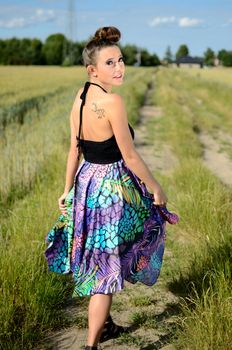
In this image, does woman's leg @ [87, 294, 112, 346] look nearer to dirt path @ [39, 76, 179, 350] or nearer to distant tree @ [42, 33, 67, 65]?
dirt path @ [39, 76, 179, 350]

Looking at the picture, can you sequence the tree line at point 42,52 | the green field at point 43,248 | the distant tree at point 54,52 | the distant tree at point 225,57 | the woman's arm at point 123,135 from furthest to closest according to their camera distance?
the distant tree at point 225,57
the distant tree at point 54,52
the tree line at point 42,52
the green field at point 43,248
the woman's arm at point 123,135

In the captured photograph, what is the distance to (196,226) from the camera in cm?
468

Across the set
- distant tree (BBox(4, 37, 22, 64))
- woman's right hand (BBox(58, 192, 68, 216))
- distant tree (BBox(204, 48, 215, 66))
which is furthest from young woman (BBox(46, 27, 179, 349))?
distant tree (BBox(204, 48, 215, 66))

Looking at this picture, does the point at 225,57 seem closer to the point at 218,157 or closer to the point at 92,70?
the point at 218,157

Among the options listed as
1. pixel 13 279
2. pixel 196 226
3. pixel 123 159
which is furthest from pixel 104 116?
pixel 196 226

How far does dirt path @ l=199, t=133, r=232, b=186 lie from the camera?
27.4 ft

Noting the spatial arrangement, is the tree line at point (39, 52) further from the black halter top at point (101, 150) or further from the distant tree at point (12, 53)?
the black halter top at point (101, 150)

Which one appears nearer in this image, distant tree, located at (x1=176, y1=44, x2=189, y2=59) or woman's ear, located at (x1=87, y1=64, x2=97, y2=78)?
woman's ear, located at (x1=87, y1=64, x2=97, y2=78)

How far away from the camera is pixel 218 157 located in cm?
1015

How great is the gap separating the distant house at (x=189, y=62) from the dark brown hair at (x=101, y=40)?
15293 centimetres

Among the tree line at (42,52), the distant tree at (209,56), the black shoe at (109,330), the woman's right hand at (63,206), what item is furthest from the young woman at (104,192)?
the distant tree at (209,56)

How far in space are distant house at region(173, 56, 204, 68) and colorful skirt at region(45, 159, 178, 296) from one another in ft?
502

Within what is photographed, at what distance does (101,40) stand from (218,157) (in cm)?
798

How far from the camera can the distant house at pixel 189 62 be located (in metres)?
152
